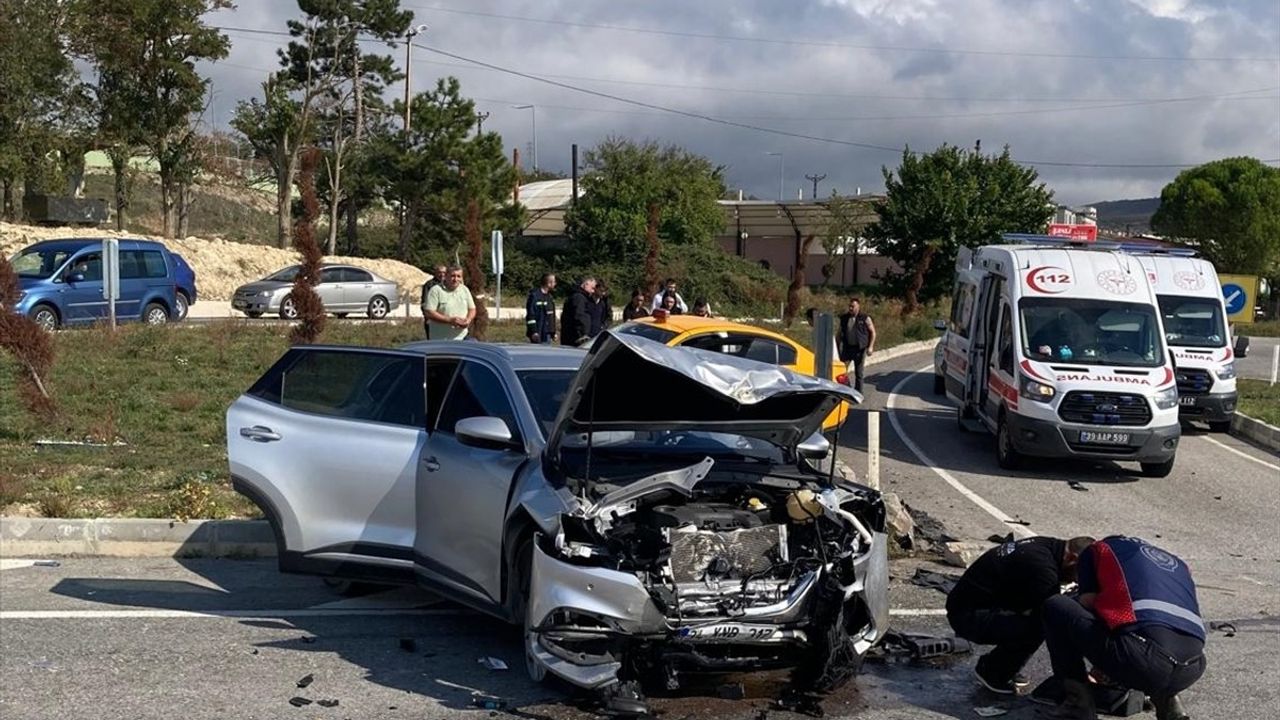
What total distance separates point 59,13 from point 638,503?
142 feet

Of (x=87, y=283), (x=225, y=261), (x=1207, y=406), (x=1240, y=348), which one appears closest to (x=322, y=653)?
(x=1207, y=406)

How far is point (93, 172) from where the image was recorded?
62.1m

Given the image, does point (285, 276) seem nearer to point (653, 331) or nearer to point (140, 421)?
point (140, 421)

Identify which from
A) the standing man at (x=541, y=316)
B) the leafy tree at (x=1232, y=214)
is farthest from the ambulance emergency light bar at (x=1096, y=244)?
the leafy tree at (x=1232, y=214)

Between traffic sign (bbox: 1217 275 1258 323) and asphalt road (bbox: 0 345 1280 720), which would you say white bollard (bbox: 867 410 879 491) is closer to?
asphalt road (bbox: 0 345 1280 720)

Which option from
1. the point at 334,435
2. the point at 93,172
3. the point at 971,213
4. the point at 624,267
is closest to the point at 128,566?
the point at 334,435

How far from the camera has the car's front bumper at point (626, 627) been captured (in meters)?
5.64

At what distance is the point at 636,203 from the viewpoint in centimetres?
5638

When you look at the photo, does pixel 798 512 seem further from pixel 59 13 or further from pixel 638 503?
pixel 59 13

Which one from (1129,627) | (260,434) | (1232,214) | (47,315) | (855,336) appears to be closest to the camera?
(1129,627)

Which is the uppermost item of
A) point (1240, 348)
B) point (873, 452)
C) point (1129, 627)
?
point (1240, 348)

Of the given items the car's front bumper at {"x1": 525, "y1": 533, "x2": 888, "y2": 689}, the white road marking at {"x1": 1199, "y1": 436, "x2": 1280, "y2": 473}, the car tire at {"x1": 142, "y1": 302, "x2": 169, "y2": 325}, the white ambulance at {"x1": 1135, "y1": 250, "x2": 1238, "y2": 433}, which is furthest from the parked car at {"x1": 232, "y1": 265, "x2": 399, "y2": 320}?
the car's front bumper at {"x1": 525, "y1": 533, "x2": 888, "y2": 689}

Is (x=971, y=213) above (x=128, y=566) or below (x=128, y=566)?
above

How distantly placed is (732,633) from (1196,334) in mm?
15576
